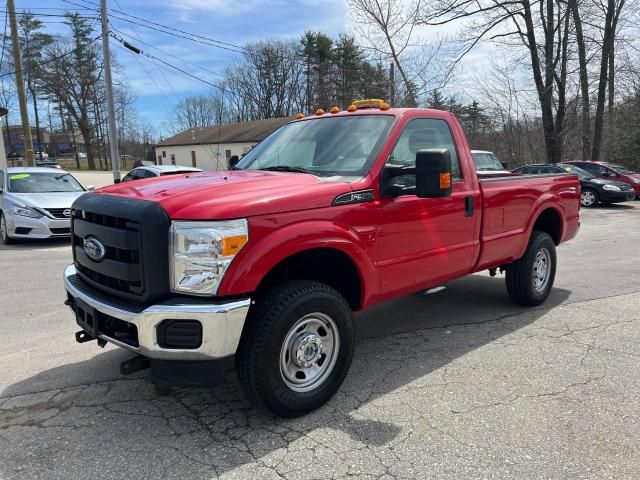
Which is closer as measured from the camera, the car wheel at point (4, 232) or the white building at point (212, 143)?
the car wheel at point (4, 232)

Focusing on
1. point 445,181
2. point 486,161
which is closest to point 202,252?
point 445,181

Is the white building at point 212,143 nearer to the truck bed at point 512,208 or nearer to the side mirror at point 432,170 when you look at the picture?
the truck bed at point 512,208

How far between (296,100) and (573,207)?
187 feet

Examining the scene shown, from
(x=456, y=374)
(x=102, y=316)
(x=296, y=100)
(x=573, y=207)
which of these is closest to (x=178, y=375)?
(x=102, y=316)

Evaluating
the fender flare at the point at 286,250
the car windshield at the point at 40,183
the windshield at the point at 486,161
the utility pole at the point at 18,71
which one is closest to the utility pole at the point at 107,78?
the utility pole at the point at 18,71

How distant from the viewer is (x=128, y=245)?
293cm

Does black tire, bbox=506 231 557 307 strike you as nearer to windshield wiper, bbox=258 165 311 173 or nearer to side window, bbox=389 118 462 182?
side window, bbox=389 118 462 182

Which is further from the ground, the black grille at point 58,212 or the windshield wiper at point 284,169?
the windshield wiper at point 284,169

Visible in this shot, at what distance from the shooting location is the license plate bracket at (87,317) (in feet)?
10.4

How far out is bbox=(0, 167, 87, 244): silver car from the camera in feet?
32.0

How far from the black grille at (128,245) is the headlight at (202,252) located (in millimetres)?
73

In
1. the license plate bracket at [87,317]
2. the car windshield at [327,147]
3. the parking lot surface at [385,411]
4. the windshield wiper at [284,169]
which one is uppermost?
the car windshield at [327,147]

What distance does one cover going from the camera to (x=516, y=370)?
399cm

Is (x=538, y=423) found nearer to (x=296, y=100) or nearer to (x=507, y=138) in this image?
(x=507, y=138)
